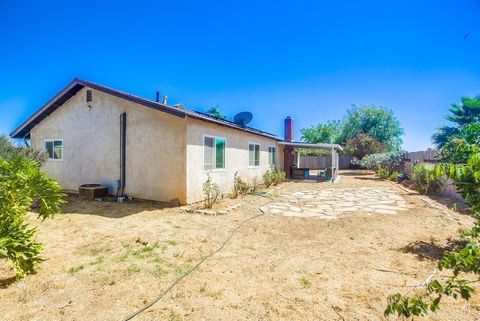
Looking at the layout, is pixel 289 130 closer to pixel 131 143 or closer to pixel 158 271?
pixel 131 143

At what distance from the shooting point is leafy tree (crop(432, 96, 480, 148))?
685 inches

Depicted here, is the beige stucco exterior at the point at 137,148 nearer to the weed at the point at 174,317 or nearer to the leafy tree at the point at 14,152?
the leafy tree at the point at 14,152

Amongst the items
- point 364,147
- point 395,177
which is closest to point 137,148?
point 395,177

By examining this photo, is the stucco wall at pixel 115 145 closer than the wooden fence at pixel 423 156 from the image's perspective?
Yes

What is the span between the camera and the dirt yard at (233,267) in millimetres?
2859

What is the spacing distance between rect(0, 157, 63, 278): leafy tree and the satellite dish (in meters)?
11.3

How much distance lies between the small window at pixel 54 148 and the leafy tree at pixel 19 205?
9.70 metres

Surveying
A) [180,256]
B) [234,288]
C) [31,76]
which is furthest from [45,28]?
[234,288]

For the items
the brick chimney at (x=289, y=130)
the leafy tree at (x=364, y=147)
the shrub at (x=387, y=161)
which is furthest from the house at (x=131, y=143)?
the leafy tree at (x=364, y=147)

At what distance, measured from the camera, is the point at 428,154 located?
15.4 m

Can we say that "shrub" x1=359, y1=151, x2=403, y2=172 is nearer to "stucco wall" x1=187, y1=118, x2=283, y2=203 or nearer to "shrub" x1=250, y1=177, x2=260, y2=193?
"stucco wall" x1=187, y1=118, x2=283, y2=203

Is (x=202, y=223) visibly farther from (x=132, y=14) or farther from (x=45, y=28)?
(x=45, y=28)

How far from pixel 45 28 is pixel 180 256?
10996 millimetres

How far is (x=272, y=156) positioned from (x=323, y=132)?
33.5 m
